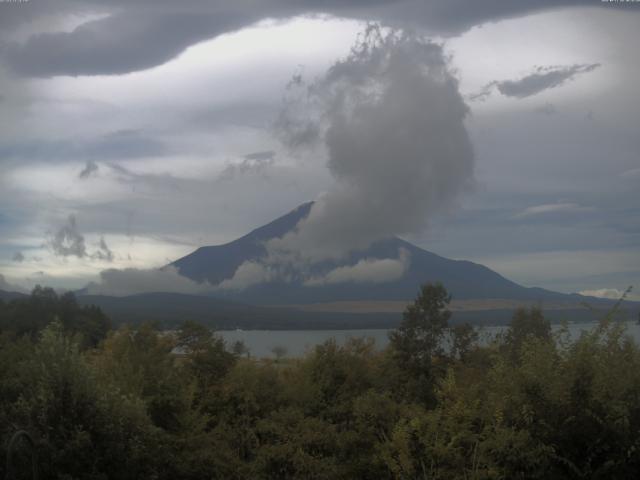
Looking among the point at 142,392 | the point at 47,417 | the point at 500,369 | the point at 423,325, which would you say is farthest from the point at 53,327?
the point at 423,325

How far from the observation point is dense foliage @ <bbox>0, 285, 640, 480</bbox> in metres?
11.2

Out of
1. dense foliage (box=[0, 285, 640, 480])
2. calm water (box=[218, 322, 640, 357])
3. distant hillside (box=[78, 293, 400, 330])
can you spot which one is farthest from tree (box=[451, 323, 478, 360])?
distant hillside (box=[78, 293, 400, 330])

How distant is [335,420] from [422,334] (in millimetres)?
8118

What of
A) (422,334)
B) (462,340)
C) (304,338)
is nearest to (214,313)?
(304,338)

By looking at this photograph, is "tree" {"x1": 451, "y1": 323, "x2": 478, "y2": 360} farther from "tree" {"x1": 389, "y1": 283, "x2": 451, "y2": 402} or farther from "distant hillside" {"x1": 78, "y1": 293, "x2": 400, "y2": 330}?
"distant hillside" {"x1": 78, "y1": 293, "x2": 400, "y2": 330}

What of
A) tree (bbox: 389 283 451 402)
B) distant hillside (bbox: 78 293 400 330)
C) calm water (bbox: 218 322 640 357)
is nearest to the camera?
calm water (bbox: 218 322 640 357)

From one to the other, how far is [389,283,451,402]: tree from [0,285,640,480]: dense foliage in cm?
395

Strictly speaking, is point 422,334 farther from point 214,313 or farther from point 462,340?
point 214,313

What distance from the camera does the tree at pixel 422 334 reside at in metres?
26.6

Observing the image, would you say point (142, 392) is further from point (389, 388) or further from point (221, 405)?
point (389, 388)

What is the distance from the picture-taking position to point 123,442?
12117mm

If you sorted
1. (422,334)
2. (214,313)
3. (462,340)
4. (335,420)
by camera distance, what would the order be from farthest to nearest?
1. (214,313)
2. (462,340)
3. (422,334)
4. (335,420)

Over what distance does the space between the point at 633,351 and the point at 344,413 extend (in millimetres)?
9739

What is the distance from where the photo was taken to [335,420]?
2075cm
